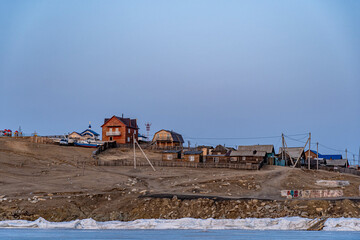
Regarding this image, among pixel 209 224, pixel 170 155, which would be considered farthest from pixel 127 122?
pixel 209 224

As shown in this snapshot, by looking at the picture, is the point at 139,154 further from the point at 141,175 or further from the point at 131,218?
the point at 131,218

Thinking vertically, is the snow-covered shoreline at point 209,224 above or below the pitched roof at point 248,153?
below

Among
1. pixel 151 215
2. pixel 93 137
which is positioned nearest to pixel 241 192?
pixel 151 215

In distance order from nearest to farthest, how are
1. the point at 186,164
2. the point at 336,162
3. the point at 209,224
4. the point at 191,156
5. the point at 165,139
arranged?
the point at 209,224 < the point at 186,164 < the point at 191,156 < the point at 165,139 < the point at 336,162

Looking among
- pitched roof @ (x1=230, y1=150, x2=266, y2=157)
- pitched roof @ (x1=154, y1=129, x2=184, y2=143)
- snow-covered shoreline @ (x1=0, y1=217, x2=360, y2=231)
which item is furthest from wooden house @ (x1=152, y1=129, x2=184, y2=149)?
snow-covered shoreline @ (x1=0, y1=217, x2=360, y2=231)

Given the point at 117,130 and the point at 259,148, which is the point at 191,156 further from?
the point at 117,130

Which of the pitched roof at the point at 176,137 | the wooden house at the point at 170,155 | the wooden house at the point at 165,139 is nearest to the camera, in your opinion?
the wooden house at the point at 170,155

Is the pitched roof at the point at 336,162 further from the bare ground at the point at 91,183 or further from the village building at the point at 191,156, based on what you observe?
the village building at the point at 191,156

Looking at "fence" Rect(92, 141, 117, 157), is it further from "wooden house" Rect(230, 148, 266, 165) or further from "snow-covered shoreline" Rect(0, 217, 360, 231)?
"snow-covered shoreline" Rect(0, 217, 360, 231)

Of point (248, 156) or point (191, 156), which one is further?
point (248, 156)

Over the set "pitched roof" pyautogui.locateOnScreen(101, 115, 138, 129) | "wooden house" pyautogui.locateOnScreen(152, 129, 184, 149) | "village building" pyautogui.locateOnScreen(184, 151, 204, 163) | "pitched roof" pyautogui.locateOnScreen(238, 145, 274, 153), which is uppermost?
"pitched roof" pyautogui.locateOnScreen(101, 115, 138, 129)

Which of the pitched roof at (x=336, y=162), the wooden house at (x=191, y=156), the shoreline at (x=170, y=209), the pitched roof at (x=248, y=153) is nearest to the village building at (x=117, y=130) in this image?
the wooden house at (x=191, y=156)

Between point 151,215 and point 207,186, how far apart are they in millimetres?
13632

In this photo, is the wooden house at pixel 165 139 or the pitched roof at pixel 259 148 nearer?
the pitched roof at pixel 259 148
